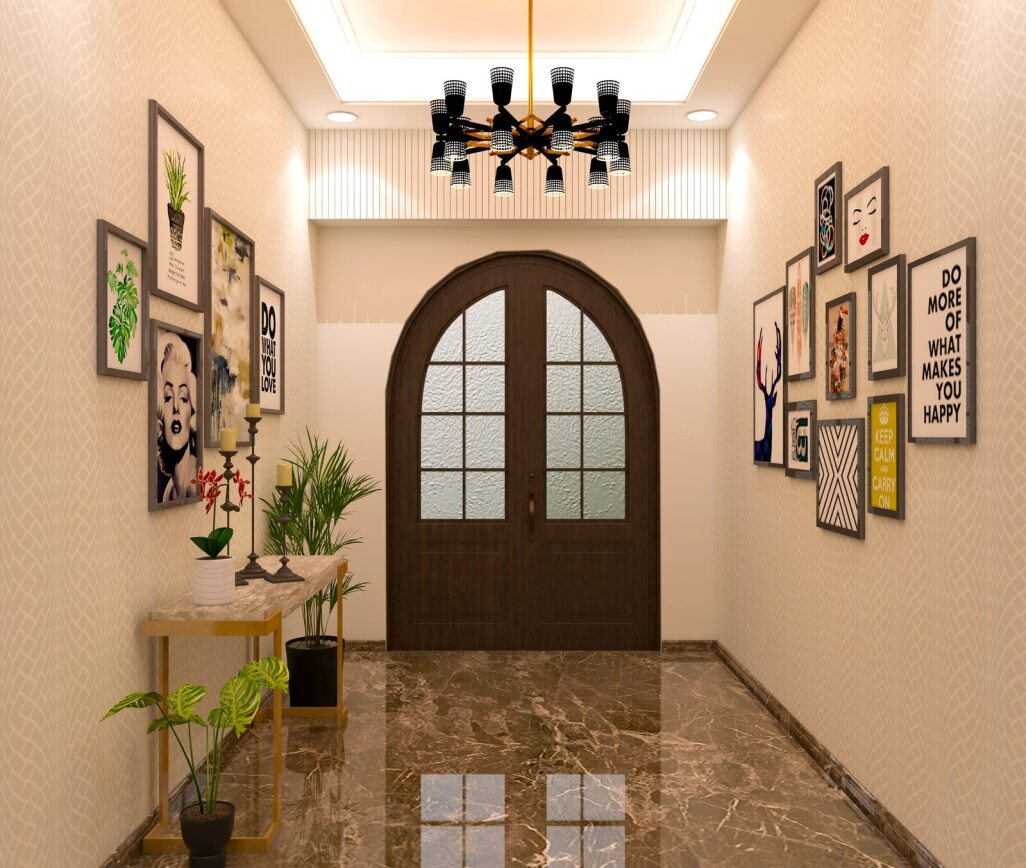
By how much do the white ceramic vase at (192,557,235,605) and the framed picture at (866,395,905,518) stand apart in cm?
223

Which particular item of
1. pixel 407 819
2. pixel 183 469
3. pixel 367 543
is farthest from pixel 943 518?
pixel 367 543

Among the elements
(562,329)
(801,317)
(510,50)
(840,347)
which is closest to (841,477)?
(840,347)

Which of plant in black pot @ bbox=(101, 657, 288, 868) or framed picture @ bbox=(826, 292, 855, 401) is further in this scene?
framed picture @ bbox=(826, 292, 855, 401)

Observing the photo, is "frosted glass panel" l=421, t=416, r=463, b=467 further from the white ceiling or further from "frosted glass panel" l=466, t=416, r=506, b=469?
the white ceiling

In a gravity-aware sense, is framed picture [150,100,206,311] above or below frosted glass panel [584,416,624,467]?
above

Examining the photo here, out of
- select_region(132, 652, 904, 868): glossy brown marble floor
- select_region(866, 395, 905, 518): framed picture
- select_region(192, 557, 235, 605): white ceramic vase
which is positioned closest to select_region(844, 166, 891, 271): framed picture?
select_region(866, 395, 905, 518): framed picture

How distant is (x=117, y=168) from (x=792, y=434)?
298 cm

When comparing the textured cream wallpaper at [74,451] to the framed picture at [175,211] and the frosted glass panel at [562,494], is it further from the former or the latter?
the frosted glass panel at [562,494]

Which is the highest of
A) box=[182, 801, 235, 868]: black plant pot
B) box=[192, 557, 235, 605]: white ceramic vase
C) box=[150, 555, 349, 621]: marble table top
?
box=[192, 557, 235, 605]: white ceramic vase

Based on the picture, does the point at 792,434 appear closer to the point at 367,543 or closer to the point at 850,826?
the point at 850,826

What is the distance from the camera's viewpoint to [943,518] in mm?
2568

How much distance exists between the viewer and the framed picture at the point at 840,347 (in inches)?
128

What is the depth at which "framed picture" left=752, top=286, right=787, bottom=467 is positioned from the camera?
4.20 meters

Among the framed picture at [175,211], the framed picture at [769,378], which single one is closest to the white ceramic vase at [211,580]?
the framed picture at [175,211]
